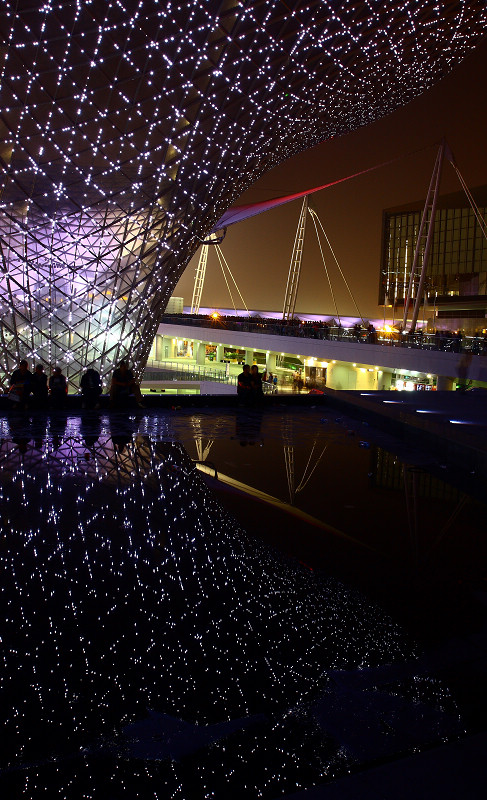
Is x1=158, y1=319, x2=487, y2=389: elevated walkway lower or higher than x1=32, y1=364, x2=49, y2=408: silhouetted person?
higher

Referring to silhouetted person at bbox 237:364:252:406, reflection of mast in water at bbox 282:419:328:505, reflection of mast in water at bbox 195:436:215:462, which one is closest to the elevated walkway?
silhouetted person at bbox 237:364:252:406

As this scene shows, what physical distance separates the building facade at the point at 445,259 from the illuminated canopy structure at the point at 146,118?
4146 centimetres

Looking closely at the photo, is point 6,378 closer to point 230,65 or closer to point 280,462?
point 230,65

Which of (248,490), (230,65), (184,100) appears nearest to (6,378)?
(184,100)

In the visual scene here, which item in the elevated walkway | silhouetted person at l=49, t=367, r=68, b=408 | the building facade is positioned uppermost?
the building facade

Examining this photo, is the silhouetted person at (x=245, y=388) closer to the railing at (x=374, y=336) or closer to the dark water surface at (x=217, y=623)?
the dark water surface at (x=217, y=623)

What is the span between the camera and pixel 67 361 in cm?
1512

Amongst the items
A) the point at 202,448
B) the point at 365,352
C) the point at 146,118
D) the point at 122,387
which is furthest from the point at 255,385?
the point at 365,352

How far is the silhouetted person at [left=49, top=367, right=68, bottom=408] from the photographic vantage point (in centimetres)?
976

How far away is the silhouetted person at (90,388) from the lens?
32.0 feet

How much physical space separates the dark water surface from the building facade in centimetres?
4988

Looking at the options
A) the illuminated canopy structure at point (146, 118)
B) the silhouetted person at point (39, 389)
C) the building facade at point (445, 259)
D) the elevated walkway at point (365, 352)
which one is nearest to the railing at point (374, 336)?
the elevated walkway at point (365, 352)

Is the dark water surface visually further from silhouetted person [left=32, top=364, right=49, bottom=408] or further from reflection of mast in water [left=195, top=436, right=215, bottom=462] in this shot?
silhouetted person [left=32, top=364, right=49, bottom=408]

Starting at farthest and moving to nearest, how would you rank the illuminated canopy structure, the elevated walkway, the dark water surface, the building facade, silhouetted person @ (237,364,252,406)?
1. the building facade
2. the elevated walkway
3. silhouetted person @ (237,364,252,406)
4. the illuminated canopy structure
5. the dark water surface
